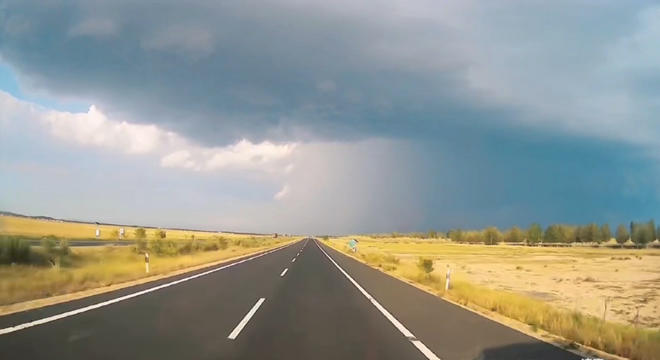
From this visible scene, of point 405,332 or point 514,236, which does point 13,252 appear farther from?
point 514,236

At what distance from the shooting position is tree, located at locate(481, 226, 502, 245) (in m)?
183

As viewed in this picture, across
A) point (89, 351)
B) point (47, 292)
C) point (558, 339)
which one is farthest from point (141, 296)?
point (558, 339)

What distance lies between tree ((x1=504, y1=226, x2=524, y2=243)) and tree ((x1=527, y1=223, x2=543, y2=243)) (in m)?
11.5

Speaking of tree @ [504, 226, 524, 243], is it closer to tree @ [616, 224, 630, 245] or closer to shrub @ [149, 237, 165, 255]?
tree @ [616, 224, 630, 245]

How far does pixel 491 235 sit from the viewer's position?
7283 inches

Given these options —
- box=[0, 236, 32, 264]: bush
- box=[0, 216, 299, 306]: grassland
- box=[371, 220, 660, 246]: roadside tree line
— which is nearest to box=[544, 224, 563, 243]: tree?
box=[371, 220, 660, 246]: roadside tree line

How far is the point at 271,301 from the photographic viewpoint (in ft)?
46.0

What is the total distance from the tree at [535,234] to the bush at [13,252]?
17046 centimetres

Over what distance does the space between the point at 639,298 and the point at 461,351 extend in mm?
21184

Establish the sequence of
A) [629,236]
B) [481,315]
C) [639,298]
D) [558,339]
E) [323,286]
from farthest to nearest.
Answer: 1. [629,236]
2. [639,298]
3. [323,286]
4. [481,315]
5. [558,339]

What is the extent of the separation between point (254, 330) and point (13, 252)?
27548 mm

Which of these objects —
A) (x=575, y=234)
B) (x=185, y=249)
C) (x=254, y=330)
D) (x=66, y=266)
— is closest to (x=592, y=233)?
(x=575, y=234)

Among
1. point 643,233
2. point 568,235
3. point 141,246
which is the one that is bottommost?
point 141,246

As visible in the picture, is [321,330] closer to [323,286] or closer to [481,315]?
[481,315]
